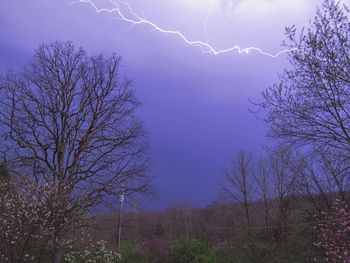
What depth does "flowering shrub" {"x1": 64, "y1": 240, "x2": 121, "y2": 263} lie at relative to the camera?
21812 mm

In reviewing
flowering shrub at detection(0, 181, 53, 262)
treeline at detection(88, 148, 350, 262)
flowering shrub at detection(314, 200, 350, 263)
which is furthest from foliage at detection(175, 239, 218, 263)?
flowering shrub at detection(0, 181, 53, 262)

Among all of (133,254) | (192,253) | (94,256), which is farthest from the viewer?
(133,254)

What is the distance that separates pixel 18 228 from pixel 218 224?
111 feet

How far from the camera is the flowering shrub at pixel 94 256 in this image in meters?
21.8

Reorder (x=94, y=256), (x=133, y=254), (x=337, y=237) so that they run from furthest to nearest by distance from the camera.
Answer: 1. (x=133, y=254)
2. (x=94, y=256)
3. (x=337, y=237)

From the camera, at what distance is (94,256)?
2361 cm

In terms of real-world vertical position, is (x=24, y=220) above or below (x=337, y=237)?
above

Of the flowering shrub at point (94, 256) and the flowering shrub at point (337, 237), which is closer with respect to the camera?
the flowering shrub at point (337, 237)

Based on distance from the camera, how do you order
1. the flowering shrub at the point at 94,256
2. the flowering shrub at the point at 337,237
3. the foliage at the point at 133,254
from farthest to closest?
1. the foliage at the point at 133,254
2. the flowering shrub at the point at 94,256
3. the flowering shrub at the point at 337,237

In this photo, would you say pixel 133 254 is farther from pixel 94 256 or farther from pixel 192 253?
pixel 94 256

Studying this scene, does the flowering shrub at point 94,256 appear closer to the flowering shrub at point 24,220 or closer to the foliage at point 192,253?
the foliage at point 192,253

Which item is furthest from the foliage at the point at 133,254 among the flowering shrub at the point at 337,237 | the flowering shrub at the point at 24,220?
the flowering shrub at the point at 337,237

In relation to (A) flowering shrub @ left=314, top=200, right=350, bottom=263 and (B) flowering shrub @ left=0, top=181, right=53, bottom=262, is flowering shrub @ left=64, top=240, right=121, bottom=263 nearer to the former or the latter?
(B) flowering shrub @ left=0, top=181, right=53, bottom=262

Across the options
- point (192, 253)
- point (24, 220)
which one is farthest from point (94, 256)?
point (24, 220)
